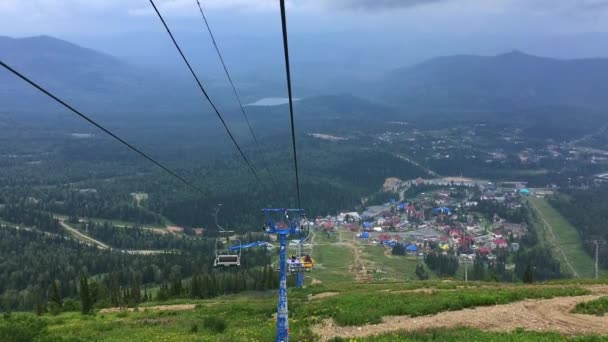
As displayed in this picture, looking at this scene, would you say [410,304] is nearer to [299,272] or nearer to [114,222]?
[299,272]

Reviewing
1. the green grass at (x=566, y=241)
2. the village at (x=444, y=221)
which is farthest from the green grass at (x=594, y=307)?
the village at (x=444, y=221)

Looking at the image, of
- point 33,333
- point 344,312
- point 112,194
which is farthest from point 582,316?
point 112,194

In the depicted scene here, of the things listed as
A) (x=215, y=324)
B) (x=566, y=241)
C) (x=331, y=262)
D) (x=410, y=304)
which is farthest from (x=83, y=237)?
(x=566, y=241)

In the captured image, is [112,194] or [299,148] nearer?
[112,194]

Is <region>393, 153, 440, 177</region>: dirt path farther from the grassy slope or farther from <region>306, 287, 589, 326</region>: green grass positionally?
<region>306, 287, 589, 326</region>: green grass

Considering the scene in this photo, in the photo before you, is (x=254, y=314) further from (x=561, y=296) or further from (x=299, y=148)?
(x=299, y=148)
